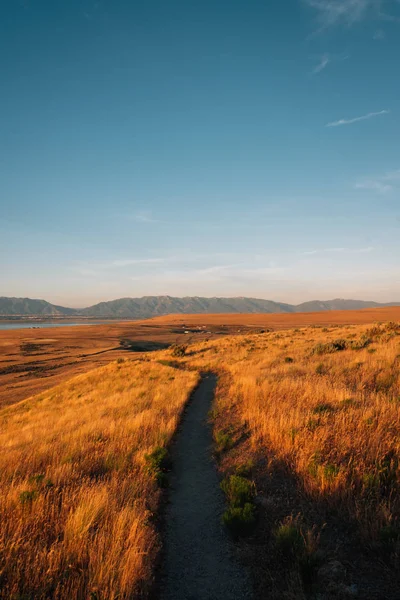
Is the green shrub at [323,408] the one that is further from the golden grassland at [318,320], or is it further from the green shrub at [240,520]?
the golden grassland at [318,320]

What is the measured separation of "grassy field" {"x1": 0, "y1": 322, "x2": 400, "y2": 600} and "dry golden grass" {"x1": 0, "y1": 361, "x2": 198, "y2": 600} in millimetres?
23

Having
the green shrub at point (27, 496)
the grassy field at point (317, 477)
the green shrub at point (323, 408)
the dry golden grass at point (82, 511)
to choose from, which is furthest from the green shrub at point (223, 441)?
the green shrub at point (27, 496)

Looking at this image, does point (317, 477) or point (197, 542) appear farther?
point (317, 477)

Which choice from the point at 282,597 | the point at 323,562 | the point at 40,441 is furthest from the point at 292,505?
the point at 40,441

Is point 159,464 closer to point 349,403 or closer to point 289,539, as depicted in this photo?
point 289,539

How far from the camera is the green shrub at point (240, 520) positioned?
206 inches

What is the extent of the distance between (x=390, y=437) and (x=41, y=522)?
273 inches

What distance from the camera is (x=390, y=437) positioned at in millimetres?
6887

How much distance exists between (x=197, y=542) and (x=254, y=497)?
55.2 inches

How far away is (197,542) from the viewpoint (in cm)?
525

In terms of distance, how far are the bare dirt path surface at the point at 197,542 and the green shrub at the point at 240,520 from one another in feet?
0.64

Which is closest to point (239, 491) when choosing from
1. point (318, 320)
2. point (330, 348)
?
point (330, 348)

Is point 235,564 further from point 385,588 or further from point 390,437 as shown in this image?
point 390,437

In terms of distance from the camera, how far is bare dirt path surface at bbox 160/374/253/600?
14.0 ft
